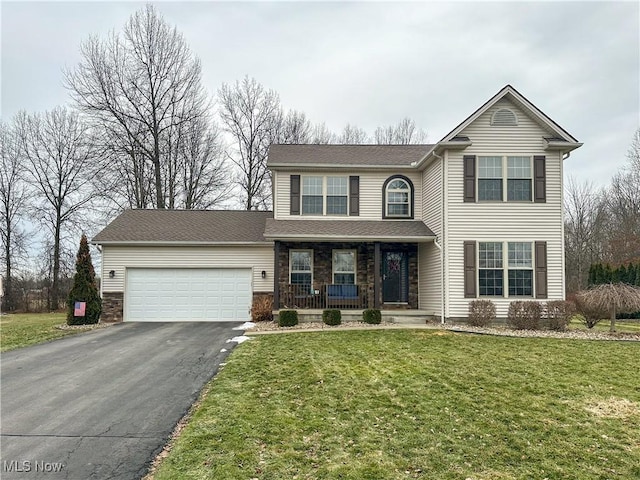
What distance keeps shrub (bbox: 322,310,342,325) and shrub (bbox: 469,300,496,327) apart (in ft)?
12.7

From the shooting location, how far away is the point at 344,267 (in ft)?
51.6

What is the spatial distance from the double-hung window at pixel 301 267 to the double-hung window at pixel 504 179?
244 inches

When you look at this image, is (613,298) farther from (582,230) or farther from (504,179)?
(582,230)

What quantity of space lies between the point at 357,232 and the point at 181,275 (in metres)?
6.64

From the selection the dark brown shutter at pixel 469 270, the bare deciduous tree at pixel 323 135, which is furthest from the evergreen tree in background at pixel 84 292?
the bare deciduous tree at pixel 323 135

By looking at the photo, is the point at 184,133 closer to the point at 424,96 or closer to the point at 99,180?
the point at 99,180

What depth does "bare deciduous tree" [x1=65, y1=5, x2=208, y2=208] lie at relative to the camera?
2369 centimetres

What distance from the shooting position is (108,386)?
7.17 m

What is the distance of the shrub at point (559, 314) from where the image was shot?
12.4 metres

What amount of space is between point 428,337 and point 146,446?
303 inches

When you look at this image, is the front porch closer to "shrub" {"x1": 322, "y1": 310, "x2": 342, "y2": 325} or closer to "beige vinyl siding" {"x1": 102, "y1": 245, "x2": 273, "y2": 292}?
"shrub" {"x1": 322, "y1": 310, "x2": 342, "y2": 325}

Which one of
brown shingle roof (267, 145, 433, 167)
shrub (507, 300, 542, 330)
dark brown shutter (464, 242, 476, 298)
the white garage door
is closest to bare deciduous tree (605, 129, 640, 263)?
brown shingle roof (267, 145, 433, 167)

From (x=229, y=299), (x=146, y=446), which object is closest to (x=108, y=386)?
(x=146, y=446)

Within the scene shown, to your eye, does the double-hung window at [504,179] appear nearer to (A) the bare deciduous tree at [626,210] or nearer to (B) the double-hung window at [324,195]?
(B) the double-hung window at [324,195]
